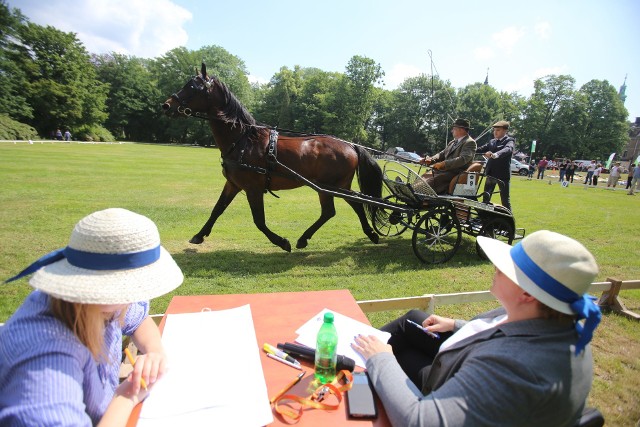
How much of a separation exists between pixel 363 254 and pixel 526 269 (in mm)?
5110

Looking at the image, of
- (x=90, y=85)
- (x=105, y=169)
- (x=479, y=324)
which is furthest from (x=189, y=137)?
(x=479, y=324)

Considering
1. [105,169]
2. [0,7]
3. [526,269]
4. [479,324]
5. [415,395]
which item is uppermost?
[0,7]

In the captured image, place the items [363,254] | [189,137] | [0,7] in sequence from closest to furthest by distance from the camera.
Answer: [363,254]
[0,7]
[189,137]

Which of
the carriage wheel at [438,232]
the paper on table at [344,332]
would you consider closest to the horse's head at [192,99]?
the carriage wheel at [438,232]

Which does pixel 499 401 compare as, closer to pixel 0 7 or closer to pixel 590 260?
pixel 590 260

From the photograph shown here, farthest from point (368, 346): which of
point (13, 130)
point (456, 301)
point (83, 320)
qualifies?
point (13, 130)

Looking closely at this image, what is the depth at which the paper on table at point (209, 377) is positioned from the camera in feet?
4.57

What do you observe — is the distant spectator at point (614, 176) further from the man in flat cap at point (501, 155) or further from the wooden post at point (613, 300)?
the wooden post at point (613, 300)

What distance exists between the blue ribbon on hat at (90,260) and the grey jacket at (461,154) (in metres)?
5.75

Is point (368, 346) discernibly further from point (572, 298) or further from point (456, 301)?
point (456, 301)

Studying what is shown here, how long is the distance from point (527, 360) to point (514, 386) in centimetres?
11

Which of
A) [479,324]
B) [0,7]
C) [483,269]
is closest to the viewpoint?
[479,324]

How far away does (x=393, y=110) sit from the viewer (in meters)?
64.4

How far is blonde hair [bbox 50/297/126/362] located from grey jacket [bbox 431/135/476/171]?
5883 millimetres
